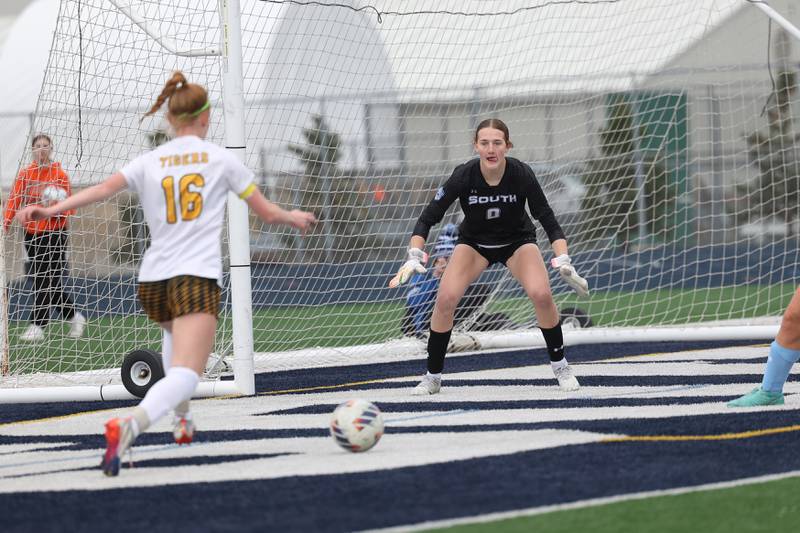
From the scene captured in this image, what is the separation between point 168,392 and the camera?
5.56 metres

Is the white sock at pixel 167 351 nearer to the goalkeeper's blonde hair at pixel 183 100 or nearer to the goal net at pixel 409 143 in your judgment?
the goalkeeper's blonde hair at pixel 183 100

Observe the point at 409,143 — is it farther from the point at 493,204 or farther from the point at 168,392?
the point at 168,392

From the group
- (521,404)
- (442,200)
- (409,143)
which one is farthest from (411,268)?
(409,143)

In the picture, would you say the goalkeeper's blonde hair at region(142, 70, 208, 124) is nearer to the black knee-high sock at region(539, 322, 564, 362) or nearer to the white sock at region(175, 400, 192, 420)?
the white sock at region(175, 400, 192, 420)

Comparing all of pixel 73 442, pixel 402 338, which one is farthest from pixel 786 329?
pixel 402 338

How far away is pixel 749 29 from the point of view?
45.2 ft

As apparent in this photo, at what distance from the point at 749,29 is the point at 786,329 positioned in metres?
7.44

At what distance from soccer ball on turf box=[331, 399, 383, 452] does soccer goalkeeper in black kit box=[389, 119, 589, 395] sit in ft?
7.66

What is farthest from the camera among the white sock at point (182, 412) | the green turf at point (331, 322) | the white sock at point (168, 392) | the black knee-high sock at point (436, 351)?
the green turf at point (331, 322)

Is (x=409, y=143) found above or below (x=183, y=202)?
above

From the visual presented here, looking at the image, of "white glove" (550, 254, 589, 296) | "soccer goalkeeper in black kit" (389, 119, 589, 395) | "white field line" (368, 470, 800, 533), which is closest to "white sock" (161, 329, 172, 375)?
"white field line" (368, 470, 800, 533)

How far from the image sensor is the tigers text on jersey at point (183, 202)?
574cm

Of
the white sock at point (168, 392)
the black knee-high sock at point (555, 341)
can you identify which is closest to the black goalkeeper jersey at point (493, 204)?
the black knee-high sock at point (555, 341)

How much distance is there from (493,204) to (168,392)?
3.30 metres
